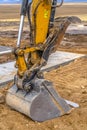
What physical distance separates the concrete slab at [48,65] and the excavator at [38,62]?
1.85 metres

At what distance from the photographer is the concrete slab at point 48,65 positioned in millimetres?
7562

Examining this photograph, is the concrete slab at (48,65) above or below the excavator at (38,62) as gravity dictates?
below

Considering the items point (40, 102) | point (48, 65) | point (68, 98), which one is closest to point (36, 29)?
point (40, 102)

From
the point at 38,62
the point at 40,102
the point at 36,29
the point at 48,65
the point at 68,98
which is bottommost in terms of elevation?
the point at 48,65

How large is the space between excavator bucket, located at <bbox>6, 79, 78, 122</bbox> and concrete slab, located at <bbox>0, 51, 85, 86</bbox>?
5.61ft

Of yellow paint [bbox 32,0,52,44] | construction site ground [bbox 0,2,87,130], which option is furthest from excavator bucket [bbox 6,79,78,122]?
yellow paint [bbox 32,0,52,44]

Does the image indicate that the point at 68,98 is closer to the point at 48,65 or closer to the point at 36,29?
the point at 36,29

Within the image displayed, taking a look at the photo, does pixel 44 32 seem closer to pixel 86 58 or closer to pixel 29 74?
pixel 29 74

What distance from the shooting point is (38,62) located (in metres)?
5.46

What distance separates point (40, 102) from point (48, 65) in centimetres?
340

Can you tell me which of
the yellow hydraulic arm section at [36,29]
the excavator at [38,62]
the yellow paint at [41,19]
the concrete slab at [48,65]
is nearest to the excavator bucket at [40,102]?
the excavator at [38,62]

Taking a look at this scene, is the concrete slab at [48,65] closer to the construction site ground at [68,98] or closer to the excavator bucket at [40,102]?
the construction site ground at [68,98]

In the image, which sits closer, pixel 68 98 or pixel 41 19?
pixel 41 19

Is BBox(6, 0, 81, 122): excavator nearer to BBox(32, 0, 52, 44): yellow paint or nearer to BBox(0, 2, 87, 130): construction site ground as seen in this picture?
BBox(32, 0, 52, 44): yellow paint
